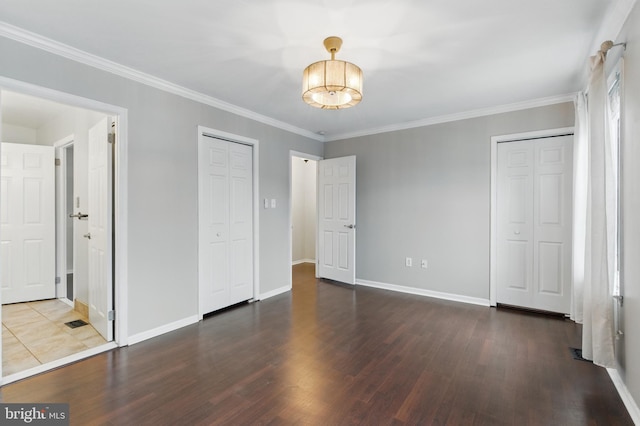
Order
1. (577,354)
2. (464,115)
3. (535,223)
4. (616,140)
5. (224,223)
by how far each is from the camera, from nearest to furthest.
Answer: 1. (616,140)
2. (577,354)
3. (535,223)
4. (224,223)
5. (464,115)

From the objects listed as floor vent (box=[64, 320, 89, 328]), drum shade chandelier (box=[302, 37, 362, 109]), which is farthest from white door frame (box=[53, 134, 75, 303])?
drum shade chandelier (box=[302, 37, 362, 109])

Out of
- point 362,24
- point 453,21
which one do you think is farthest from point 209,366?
point 453,21

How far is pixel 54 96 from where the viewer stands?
93.0 inches

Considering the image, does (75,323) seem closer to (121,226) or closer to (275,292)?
(121,226)

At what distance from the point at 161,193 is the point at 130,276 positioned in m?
0.82

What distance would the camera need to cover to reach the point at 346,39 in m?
2.28

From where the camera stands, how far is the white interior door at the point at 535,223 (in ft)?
11.4

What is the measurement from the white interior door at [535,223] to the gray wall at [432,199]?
19 cm

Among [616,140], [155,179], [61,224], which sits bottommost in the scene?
[61,224]

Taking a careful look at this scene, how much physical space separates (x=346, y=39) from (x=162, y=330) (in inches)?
121

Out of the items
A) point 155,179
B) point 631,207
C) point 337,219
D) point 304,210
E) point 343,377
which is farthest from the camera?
point 304,210

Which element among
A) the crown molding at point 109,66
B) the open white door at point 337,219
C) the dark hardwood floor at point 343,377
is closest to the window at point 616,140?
the dark hardwood floor at point 343,377

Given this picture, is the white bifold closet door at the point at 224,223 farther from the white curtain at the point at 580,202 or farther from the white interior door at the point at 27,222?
the white curtain at the point at 580,202

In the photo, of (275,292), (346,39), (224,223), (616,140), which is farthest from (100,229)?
(616,140)
